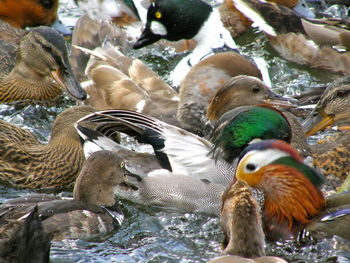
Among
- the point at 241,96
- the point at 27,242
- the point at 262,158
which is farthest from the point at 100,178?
the point at 241,96

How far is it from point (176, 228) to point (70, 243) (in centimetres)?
85

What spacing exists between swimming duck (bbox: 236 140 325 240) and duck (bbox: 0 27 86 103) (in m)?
2.40

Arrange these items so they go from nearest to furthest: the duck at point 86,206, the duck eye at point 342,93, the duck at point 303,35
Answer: the duck at point 86,206, the duck eye at point 342,93, the duck at point 303,35

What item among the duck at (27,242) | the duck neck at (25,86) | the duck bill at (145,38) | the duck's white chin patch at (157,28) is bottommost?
the duck neck at (25,86)

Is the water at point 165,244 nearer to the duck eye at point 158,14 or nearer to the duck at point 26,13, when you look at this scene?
the duck eye at point 158,14

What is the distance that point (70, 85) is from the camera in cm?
772

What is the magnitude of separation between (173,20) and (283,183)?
367cm

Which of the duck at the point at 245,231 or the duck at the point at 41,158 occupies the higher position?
the duck at the point at 245,231

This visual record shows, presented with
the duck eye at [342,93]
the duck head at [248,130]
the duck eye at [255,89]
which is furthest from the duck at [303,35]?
the duck head at [248,130]

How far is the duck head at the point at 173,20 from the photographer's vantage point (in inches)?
356

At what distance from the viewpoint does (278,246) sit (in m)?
5.78

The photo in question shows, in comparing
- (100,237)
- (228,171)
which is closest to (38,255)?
(100,237)

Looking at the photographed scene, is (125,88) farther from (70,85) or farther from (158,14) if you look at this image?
(158,14)

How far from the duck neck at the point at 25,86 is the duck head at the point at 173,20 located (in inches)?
52.3
